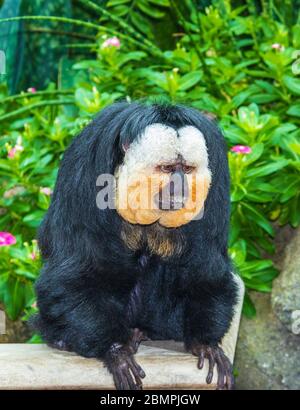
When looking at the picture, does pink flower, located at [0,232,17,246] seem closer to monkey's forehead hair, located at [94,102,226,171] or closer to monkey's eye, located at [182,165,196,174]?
monkey's forehead hair, located at [94,102,226,171]

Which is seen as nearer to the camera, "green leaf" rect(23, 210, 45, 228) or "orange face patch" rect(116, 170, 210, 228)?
"orange face patch" rect(116, 170, 210, 228)

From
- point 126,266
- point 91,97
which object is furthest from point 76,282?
point 91,97

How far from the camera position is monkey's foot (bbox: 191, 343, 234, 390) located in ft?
10.8

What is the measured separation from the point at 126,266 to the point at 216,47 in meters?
2.74

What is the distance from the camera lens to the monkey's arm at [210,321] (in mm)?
3324

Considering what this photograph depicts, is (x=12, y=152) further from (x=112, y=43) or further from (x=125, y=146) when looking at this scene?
(x=125, y=146)

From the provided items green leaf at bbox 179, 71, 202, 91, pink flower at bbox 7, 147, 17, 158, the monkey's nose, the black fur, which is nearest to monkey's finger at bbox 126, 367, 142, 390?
the black fur

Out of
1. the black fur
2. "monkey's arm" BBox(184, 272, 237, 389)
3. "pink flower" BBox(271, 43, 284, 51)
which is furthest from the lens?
"pink flower" BBox(271, 43, 284, 51)

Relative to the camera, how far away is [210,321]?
3363 millimetres

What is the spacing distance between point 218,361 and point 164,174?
2.69 ft

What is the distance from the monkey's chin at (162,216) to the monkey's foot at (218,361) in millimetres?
541

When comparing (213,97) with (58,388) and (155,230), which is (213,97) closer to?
(155,230)

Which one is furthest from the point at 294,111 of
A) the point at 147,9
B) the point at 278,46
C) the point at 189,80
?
the point at 147,9

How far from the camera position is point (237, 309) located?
12.0ft
